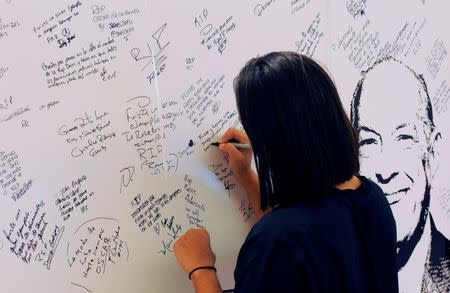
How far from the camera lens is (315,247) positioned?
81 cm

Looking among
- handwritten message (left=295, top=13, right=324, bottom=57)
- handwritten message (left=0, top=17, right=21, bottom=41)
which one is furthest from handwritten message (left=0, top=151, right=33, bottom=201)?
handwritten message (left=295, top=13, right=324, bottom=57)

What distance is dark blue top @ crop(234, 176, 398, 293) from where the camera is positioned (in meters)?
0.79

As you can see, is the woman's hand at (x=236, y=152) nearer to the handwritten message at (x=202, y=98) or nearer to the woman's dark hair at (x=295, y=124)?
the handwritten message at (x=202, y=98)

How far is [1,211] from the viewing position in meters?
0.82

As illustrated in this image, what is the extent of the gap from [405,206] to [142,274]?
2.70 feet

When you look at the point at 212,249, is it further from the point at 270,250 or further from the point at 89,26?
the point at 89,26

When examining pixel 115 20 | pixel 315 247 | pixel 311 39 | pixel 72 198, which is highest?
pixel 115 20

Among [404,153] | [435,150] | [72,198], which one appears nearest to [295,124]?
[72,198]

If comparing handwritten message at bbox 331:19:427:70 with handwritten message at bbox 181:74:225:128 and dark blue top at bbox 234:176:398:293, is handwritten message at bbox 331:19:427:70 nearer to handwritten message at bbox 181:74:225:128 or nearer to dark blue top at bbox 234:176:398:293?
handwritten message at bbox 181:74:225:128

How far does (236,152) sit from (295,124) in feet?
0.96

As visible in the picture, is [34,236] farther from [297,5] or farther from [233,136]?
[297,5]

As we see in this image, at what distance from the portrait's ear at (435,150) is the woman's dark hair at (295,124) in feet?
2.59

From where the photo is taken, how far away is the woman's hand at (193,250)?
3.18ft

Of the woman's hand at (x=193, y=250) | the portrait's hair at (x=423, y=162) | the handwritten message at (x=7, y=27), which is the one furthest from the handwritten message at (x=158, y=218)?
the portrait's hair at (x=423, y=162)
